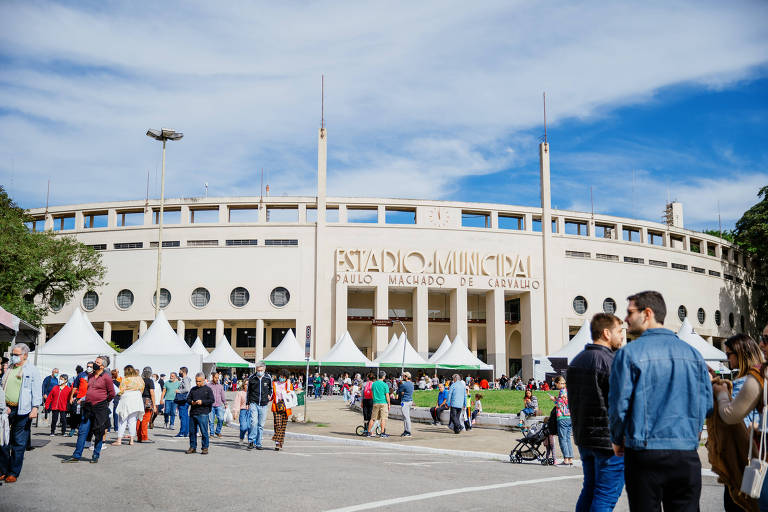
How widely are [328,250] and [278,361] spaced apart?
19.0 metres

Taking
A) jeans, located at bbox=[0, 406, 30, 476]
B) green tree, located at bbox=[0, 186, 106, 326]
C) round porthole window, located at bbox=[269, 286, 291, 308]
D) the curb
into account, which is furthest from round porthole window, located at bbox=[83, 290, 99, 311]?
jeans, located at bbox=[0, 406, 30, 476]

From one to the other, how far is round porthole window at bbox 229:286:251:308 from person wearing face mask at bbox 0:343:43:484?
46.3 m

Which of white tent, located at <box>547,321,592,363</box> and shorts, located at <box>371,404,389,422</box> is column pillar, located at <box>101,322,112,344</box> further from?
shorts, located at <box>371,404,389,422</box>

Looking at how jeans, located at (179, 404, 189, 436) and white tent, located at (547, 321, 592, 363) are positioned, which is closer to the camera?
jeans, located at (179, 404, 189, 436)

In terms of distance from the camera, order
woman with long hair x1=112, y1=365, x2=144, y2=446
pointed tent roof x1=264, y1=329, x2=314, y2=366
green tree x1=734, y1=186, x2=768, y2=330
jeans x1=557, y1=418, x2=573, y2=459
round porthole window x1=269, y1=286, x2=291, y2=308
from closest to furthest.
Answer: jeans x1=557, y1=418, x2=573, y2=459 → woman with long hair x1=112, y1=365, x2=144, y2=446 → pointed tent roof x1=264, y1=329, x2=314, y2=366 → round porthole window x1=269, y1=286, x2=291, y2=308 → green tree x1=734, y1=186, x2=768, y2=330

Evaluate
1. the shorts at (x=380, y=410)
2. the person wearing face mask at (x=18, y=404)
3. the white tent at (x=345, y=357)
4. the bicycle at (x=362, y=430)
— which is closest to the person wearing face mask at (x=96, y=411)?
the person wearing face mask at (x=18, y=404)

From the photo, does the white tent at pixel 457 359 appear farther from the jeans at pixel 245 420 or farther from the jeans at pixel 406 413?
the jeans at pixel 245 420

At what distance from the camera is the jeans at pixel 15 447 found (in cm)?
921

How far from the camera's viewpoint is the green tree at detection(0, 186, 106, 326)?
36.5 m

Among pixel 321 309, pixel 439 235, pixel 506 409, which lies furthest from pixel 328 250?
pixel 506 409

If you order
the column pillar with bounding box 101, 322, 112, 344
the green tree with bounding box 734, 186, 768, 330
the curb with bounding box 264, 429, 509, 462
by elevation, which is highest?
the green tree with bounding box 734, 186, 768, 330

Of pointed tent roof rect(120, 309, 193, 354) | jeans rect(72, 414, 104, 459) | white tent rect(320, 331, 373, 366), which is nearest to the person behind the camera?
jeans rect(72, 414, 104, 459)

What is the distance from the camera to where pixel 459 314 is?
57.0 m

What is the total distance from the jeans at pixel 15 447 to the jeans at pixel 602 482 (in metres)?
7.52
